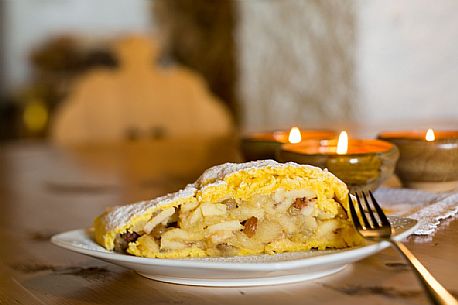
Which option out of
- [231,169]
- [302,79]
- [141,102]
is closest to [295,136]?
[231,169]

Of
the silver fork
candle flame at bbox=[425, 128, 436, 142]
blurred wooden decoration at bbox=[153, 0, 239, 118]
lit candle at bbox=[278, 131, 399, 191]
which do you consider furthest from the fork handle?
blurred wooden decoration at bbox=[153, 0, 239, 118]

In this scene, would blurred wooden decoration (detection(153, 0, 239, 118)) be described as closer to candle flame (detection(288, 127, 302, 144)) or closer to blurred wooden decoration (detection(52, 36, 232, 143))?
blurred wooden decoration (detection(52, 36, 232, 143))

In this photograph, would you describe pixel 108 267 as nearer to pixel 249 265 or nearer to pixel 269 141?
pixel 249 265

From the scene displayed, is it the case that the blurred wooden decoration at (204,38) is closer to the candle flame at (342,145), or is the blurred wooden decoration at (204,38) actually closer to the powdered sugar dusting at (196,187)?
the candle flame at (342,145)

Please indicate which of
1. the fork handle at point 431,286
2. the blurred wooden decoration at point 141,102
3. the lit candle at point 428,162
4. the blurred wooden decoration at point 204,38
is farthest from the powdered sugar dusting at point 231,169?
the blurred wooden decoration at point 204,38

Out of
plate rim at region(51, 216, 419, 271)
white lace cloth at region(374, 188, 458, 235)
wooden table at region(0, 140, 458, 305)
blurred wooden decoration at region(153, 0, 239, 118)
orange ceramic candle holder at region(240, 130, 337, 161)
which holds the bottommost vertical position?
wooden table at region(0, 140, 458, 305)

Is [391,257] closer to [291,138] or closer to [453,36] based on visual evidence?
[291,138]
